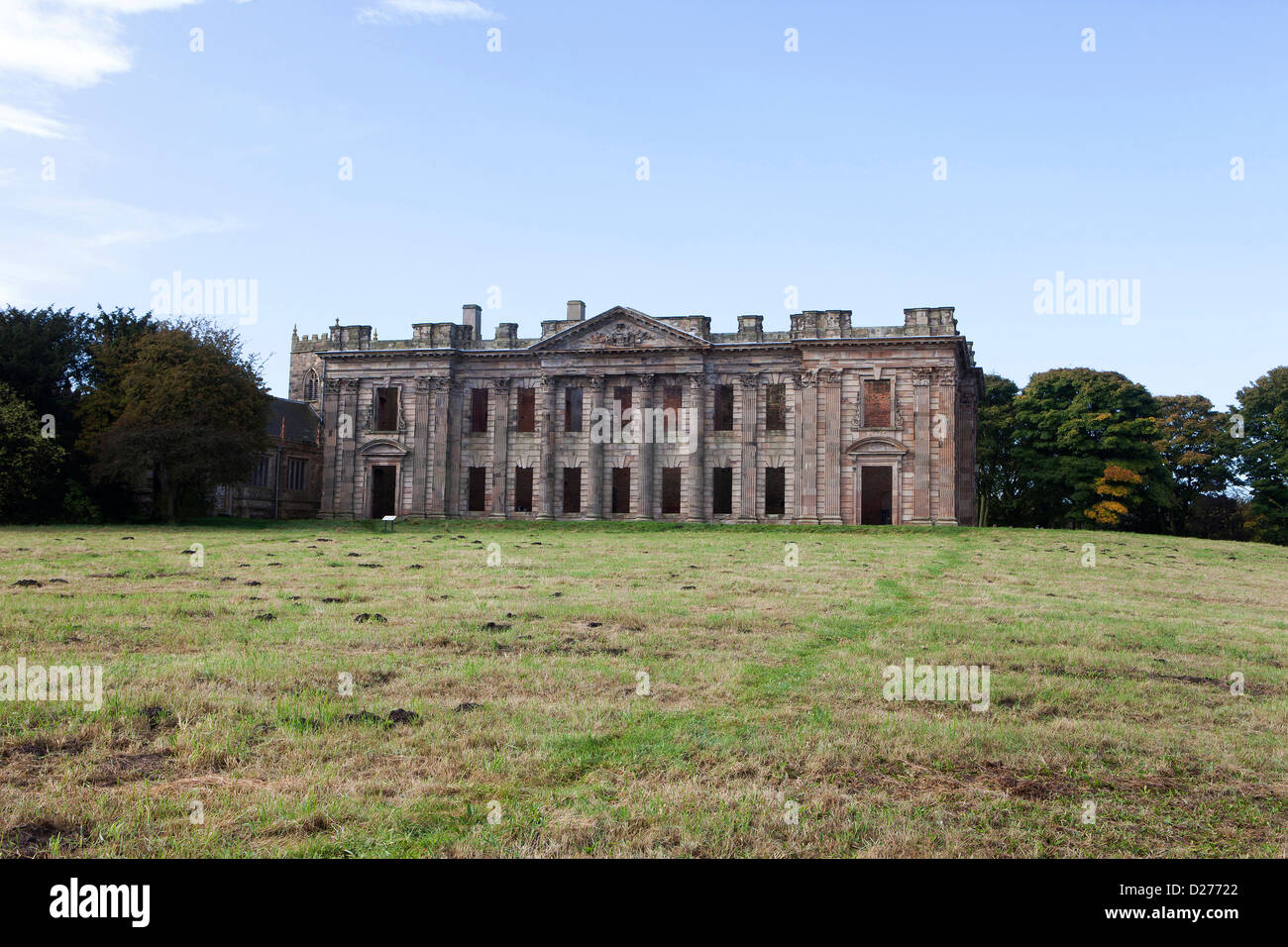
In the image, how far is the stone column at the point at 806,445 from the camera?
164 feet

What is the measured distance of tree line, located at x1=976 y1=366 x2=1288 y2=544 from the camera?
5522cm

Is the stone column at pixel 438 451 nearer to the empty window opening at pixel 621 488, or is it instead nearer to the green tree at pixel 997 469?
the empty window opening at pixel 621 488

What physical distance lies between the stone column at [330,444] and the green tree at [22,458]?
1639cm

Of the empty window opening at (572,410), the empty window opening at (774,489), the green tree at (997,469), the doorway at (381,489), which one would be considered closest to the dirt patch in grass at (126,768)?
the empty window opening at (774,489)

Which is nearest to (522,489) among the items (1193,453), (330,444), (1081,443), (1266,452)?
(330,444)

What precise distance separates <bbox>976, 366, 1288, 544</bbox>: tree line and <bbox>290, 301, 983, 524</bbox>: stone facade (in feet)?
22.3

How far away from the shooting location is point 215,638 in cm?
1141

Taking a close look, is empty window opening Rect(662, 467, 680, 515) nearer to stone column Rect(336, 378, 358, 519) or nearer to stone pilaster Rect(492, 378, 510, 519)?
stone pilaster Rect(492, 378, 510, 519)

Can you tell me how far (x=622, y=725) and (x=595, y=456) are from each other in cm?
4551

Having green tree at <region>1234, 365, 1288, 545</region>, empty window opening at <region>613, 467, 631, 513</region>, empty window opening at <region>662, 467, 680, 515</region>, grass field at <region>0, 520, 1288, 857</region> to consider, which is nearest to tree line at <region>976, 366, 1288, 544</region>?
green tree at <region>1234, 365, 1288, 545</region>

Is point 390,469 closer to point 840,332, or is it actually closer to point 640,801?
point 840,332

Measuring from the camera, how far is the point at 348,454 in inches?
2215

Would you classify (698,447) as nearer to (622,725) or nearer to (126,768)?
(622,725)
